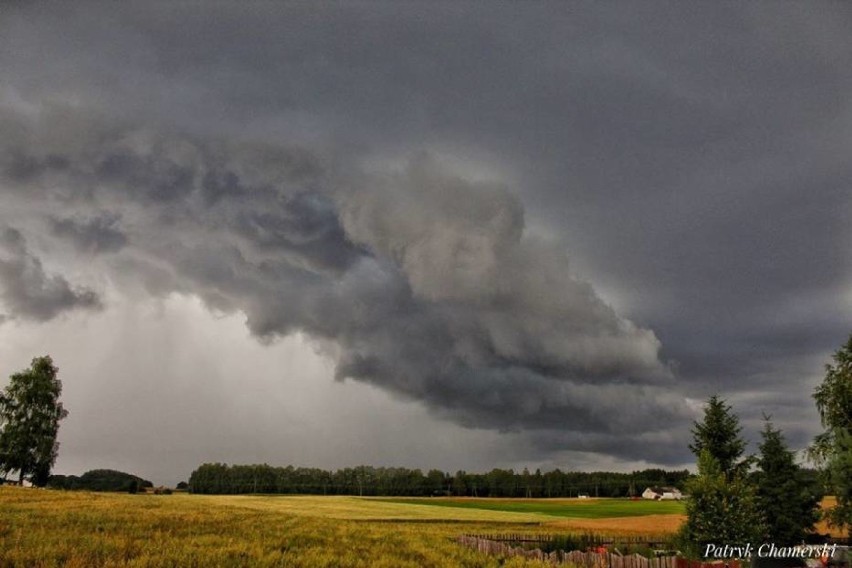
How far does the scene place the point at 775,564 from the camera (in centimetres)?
1823

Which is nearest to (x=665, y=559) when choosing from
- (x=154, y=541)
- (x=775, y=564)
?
(x=775, y=564)

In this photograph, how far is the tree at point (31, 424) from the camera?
8225 cm

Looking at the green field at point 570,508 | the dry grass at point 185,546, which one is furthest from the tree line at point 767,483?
the green field at point 570,508

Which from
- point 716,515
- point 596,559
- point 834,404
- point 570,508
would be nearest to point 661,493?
point 570,508

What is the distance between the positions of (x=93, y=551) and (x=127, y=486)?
394ft

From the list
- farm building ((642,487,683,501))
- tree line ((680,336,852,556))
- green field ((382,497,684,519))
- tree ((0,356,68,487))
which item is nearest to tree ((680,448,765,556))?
tree line ((680,336,852,556))

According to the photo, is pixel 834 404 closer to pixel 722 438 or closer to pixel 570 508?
pixel 722 438

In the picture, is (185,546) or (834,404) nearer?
(185,546)

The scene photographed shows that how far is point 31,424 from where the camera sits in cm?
8381

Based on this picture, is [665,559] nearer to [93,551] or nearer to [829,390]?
[93,551]

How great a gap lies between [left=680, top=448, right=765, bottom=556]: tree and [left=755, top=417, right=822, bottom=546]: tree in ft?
29.9

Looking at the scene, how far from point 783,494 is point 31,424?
298ft

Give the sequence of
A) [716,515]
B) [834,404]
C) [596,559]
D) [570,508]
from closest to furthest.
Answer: [596,559]
[716,515]
[834,404]
[570,508]

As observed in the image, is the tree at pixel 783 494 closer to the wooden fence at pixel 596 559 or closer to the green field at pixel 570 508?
the wooden fence at pixel 596 559
